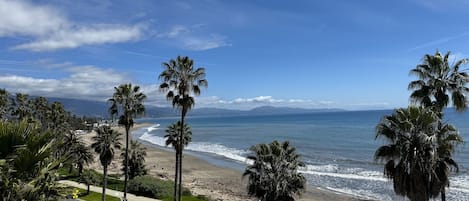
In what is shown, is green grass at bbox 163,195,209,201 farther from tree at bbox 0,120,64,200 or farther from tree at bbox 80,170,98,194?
tree at bbox 0,120,64,200

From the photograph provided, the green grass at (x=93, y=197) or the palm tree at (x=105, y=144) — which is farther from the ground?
the palm tree at (x=105, y=144)

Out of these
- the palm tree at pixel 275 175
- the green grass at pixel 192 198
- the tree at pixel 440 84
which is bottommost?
the green grass at pixel 192 198

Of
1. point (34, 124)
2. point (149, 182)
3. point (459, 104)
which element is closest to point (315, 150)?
point (149, 182)

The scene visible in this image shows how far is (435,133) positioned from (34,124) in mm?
13723

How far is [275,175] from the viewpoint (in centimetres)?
2319

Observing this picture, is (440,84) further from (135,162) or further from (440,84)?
(135,162)

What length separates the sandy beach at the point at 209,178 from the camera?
136ft

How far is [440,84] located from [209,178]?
39.9m

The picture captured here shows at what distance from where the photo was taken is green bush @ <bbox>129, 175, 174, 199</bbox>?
4259 centimetres

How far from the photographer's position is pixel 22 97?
2751 inches

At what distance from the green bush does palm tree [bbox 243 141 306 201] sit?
21081 mm

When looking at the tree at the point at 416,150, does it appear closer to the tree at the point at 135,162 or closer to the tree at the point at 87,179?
the tree at the point at 87,179

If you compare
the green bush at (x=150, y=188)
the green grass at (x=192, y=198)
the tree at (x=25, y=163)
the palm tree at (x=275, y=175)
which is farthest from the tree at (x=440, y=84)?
the green bush at (x=150, y=188)

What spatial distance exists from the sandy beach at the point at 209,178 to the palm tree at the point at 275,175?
43.7 feet
